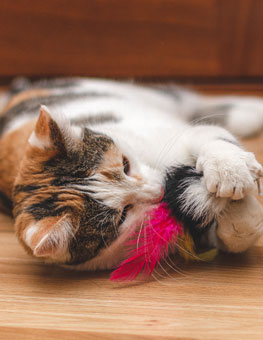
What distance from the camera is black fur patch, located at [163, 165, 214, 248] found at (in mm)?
954

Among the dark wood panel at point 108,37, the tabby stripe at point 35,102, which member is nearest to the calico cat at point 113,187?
the tabby stripe at point 35,102

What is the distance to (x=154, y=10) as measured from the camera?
210cm

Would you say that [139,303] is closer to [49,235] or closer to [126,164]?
[49,235]

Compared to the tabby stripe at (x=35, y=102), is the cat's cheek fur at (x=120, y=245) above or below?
below

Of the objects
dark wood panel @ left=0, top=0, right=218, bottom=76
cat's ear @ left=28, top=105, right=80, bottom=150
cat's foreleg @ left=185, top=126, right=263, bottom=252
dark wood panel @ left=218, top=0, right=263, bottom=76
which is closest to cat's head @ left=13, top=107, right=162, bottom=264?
cat's ear @ left=28, top=105, right=80, bottom=150

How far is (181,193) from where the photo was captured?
95 centimetres

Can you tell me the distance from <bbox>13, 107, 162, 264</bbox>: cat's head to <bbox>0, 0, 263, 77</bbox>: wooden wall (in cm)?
127

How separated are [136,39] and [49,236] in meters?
1.61

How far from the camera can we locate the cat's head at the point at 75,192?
3.02ft

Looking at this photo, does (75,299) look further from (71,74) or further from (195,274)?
(71,74)

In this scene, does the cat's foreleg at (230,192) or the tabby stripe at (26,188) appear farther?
the tabby stripe at (26,188)

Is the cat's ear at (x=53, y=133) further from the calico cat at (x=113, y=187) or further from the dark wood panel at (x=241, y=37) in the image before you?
the dark wood panel at (x=241, y=37)

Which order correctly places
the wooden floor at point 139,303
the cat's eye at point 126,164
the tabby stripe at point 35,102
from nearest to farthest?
the wooden floor at point 139,303 → the cat's eye at point 126,164 → the tabby stripe at point 35,102

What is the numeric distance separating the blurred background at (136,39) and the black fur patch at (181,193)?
1380 mm
